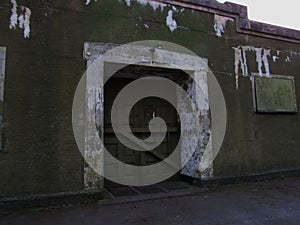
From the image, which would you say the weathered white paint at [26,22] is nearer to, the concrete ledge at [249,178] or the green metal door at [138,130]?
the green metal door at [138,130]

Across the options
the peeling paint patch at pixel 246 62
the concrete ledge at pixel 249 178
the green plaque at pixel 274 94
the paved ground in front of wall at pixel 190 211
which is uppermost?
the peeling paint patch at pixel 246 62

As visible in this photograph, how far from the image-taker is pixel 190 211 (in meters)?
3.26

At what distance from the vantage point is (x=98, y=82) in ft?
12.5

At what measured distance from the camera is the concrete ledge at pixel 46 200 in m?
3.21

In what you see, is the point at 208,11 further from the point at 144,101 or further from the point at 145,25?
the point at 144,101

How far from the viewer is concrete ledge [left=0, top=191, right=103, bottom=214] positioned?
3.21 meters

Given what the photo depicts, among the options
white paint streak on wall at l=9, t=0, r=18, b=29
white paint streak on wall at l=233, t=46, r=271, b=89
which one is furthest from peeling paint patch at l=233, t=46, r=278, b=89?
white paint streak on wall at l=9, t=0, r=18, b=29

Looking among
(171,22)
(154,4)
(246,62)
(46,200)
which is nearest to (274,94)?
(246,62)

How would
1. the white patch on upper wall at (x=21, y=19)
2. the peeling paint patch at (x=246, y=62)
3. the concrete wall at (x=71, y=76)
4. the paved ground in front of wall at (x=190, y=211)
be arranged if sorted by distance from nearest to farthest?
the paved ground in front of wall at (x=190, y=211)
the concrete wall at (x=71, y=76)
the white patch on upper wall at (x=21, y=19)
the peeling paint patch at (x=246, y=62)

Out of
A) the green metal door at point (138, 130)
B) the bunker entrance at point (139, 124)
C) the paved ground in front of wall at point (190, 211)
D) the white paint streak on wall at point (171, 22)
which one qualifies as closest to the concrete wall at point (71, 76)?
the white paint streak on wall at point (171, 22)

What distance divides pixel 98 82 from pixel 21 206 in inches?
76.9

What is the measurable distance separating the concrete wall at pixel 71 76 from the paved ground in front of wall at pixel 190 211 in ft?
1.54

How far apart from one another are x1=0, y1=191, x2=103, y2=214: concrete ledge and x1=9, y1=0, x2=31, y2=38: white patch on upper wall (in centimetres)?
220

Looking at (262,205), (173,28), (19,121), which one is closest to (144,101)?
(173,28)
